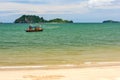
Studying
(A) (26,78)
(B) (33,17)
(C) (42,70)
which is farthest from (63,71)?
(B) (33,17)

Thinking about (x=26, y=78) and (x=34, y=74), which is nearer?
(x=26, y=78)

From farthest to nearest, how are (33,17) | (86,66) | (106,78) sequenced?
(33,17), (86,66), (106,78)

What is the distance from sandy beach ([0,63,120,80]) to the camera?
12664 millimetres

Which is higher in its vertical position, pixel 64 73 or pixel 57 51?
pixel 64 73

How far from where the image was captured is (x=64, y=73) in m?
13.6

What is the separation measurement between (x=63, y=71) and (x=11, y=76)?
2111mm

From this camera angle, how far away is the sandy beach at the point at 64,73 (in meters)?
12.7

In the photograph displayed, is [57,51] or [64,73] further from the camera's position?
[57,51]

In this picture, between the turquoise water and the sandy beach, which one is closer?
the sandy beach

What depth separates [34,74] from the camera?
13.5 m

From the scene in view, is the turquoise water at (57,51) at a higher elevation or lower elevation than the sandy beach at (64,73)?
lower

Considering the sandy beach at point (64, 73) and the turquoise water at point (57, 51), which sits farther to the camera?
the turquoise water at point (57, 51)

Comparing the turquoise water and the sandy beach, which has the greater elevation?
the sandy beach

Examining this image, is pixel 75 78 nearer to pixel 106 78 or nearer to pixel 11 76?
pixel 106 78
